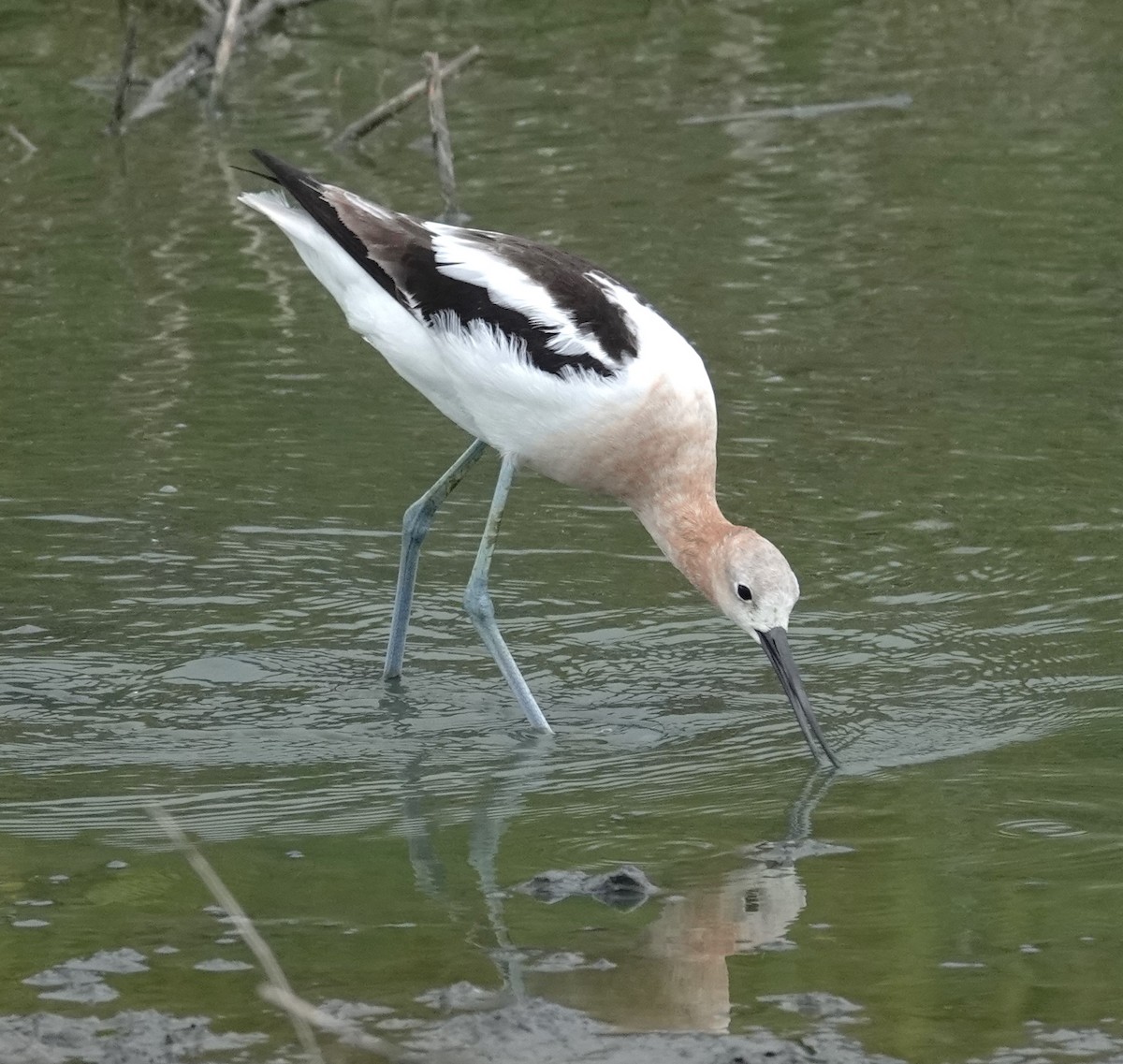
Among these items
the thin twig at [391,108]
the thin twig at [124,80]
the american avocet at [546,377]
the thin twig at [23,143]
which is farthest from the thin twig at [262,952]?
the thin twig at [23,143]

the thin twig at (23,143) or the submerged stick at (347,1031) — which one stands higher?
the submerged stick at (347,1031)

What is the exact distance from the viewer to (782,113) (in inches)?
555

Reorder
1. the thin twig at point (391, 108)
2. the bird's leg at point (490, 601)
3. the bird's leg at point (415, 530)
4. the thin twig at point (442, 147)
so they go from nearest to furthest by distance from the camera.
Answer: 1. the bird's leg at point (490, 601)
2. the bird's leg at point (415, 530)
3. the thin twig at point (442, 147)
4. the thin twig at point (391, 108)

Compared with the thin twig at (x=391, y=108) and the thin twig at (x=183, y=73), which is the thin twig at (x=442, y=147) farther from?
the thin twig at (x=183, y=73)

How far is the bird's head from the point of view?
6230 mm

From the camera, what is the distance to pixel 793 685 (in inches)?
243

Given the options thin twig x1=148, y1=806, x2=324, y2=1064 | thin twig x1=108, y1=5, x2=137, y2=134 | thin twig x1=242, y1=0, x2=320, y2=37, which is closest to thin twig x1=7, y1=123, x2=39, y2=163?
thin twig x1=108, y1=5, x2=137, y2=134

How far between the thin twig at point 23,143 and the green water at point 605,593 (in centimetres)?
12

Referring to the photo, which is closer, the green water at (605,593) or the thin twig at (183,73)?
the green water at (605,593)

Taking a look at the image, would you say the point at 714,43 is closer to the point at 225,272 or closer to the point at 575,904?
the point at 225,272

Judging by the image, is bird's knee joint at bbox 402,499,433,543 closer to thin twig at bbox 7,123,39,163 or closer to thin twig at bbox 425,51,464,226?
thin twig at bbox 425,51,464,226

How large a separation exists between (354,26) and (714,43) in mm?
2798

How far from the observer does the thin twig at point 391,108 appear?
12.4 meters

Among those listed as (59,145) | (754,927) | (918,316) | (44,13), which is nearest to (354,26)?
(44,13)
